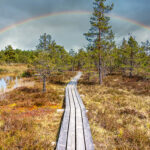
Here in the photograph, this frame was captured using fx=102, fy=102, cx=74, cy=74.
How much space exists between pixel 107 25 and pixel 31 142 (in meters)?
18.8

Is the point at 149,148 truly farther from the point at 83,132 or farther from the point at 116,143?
the point at 83,132

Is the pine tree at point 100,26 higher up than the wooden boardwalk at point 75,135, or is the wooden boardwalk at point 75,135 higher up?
the pine tree at point 100,26

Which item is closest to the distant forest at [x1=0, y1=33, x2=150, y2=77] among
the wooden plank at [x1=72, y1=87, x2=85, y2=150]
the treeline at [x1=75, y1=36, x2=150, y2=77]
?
the treeline at [x1=75, y1=36, x2=150, y2=77]

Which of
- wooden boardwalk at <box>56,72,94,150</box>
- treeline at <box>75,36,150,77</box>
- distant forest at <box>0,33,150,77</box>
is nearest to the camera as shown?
wooden boardwalk at <box>56,72,94,150</box>

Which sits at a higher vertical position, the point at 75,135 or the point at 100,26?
the point at 100,26

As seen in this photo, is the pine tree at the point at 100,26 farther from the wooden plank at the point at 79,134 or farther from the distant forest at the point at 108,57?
the wooden plank at the point at 79,134

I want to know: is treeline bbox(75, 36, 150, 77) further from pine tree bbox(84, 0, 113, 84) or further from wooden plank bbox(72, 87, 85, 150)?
wooden plank bbox(72, 87, 85, 150)

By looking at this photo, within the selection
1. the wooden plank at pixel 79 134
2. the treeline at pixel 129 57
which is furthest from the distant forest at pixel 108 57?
the wooden plank at pixel 79 134

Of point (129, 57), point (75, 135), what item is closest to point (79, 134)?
point (75, 135)

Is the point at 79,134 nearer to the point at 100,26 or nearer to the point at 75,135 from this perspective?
the point at 75,135

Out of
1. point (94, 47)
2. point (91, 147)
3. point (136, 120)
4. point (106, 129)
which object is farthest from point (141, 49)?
point (91, 147)

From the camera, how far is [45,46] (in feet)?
100

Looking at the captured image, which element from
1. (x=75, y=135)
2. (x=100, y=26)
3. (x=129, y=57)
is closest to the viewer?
(x=75, y=135)

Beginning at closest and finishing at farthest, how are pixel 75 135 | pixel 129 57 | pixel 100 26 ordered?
1. pixel 75 135
2. pixel 100 26
3. pixel 129 57
